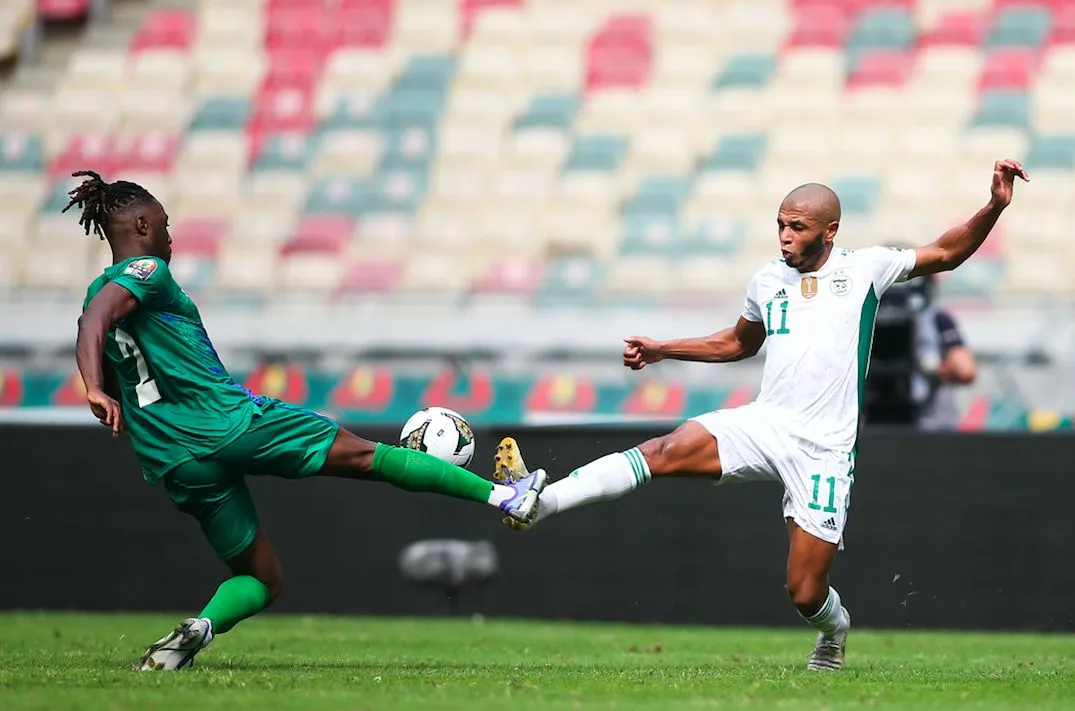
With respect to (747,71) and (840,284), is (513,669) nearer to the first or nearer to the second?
(840,284)

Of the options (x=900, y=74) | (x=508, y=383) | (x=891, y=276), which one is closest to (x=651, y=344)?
(x=891, y=276)

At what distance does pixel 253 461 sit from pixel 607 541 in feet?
15.2

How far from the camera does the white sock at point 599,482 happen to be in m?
6.59

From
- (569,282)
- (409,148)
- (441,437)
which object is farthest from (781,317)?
(409,148)

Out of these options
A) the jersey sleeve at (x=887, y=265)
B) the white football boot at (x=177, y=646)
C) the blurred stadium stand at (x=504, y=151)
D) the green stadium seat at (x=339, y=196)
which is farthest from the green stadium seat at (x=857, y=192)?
the white football boot at (x=177, y=646)

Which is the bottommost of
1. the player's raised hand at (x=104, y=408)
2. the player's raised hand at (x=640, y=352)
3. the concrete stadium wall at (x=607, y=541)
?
the concrete stadium wall at (x=607, y=541)

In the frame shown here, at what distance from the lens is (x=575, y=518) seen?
10758 mm

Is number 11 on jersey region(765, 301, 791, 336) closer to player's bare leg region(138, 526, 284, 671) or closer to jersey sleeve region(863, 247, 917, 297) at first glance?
jersey sleeve region(863, 247, 917, 297)

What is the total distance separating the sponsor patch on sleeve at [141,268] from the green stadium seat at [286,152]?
11.6m

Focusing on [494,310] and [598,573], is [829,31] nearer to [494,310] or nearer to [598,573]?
[494,310]

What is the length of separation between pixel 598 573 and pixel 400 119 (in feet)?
28.2

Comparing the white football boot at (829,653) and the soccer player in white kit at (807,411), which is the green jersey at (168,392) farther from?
the white football boot at (829,653)

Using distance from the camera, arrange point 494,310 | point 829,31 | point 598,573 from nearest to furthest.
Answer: point 598,573, point 494,310, point 829,31

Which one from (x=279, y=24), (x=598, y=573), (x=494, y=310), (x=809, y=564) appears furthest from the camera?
(x=279, y=24)
